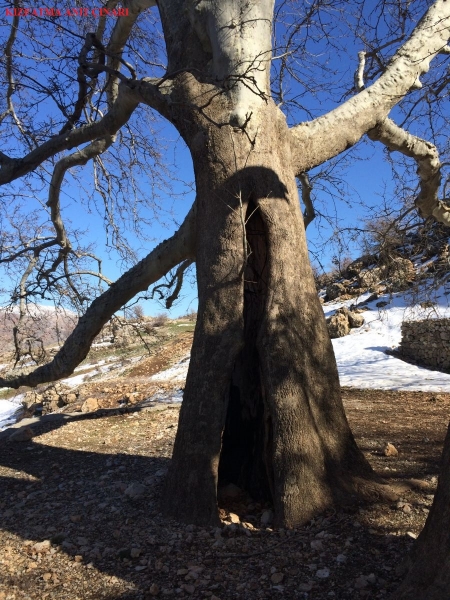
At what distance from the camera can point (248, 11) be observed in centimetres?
358

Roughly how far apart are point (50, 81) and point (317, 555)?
13.1ft

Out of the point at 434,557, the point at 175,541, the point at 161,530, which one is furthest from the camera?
the point at 161,530

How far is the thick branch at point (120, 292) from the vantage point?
13.4 feet

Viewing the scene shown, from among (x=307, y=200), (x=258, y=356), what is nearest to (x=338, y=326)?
(x=307, y=200)

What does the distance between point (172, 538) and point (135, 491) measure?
83cm

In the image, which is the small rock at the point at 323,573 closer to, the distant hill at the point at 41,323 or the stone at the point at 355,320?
the distant hill at the point at 41,323

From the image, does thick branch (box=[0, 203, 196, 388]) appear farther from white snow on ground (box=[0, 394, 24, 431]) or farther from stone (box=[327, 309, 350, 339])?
stone (box=[327, 309, 350, 339])

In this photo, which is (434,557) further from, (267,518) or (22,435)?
(22,435)

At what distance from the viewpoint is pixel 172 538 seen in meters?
2.96

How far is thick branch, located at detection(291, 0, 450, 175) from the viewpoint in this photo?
3.86 meters

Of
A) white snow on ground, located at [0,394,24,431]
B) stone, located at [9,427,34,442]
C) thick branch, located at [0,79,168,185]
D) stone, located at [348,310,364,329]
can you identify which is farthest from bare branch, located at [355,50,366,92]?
stone, located at [348,310,364,329]

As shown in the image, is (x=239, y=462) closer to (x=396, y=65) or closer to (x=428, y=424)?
(x=428, y=424)

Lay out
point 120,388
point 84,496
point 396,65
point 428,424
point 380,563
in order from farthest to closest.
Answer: point 120,388
point 428,424
point 396,65
point 84,496
point 380,563

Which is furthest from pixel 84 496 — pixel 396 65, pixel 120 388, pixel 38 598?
pixel 120 388
